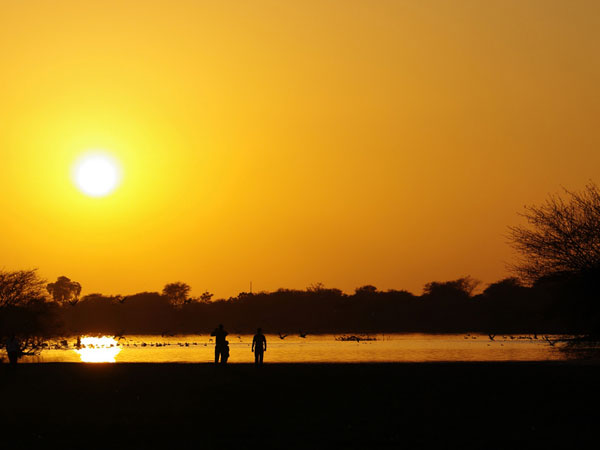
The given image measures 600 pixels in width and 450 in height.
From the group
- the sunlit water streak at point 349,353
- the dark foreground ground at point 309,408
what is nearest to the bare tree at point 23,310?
the sunlit water streak at point 349,353

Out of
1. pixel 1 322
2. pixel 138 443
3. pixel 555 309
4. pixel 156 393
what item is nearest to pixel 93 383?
pixel 156 393

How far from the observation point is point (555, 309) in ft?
172

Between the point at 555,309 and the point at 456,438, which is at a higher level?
the point at 555,309

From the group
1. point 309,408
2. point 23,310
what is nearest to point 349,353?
point 23,310

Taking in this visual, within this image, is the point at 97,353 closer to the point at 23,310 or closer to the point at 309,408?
the point at 23,310

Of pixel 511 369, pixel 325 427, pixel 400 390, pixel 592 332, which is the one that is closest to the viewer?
pixel 325 427

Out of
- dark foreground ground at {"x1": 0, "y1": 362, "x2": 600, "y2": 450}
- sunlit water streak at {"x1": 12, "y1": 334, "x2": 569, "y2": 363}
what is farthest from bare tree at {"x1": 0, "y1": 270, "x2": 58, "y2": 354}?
dark foreground ground at {"x1": 0, "y1": 362, "x2": 600, "y2": 450}

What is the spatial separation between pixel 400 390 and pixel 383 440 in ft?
37.0

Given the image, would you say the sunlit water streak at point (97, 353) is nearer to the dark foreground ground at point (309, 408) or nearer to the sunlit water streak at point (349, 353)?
the sunlit water streak at point (349, 353)

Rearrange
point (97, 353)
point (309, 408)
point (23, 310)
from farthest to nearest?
1. point (97, 353)
2. point (23, 310)
3. point (309, 408)

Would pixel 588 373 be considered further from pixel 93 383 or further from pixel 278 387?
pixel 93 383

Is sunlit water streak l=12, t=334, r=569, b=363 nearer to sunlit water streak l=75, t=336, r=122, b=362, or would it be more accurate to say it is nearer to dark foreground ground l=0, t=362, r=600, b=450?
sunlit water streak l=75, t=336, r=122, b=362

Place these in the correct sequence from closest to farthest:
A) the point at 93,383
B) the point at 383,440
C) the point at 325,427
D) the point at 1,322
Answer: the point at 383,440
the point at 325,427
the point at 93,383
the point at 1,322

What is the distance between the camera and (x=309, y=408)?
99.8 ft
